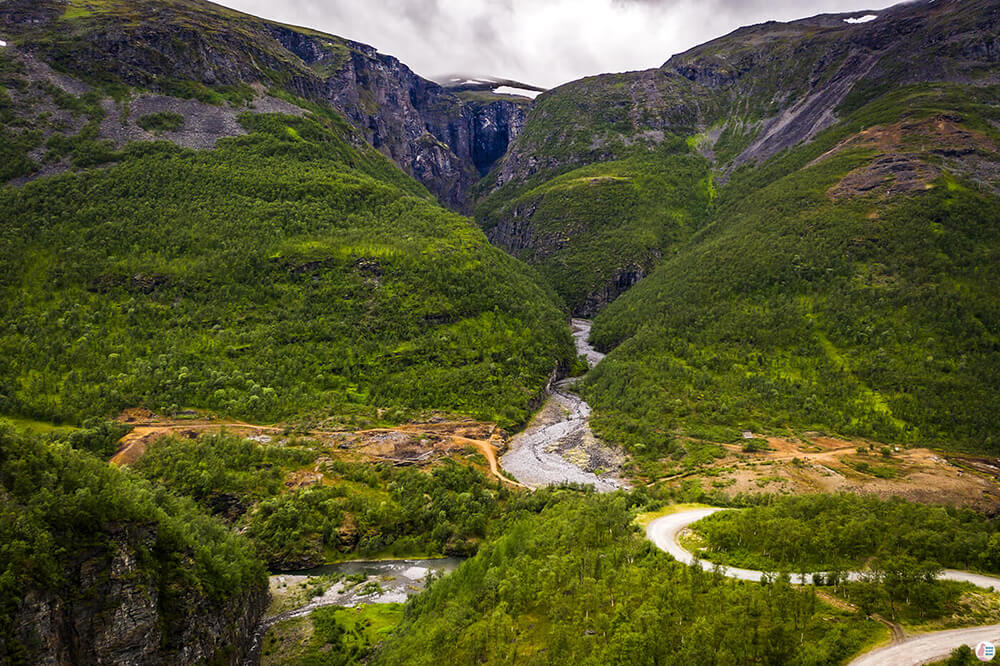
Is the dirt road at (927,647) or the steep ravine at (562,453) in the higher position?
the dirt road at (927,647)

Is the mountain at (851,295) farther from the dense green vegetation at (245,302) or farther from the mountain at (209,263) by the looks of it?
the dense green vegetation at (245,302)

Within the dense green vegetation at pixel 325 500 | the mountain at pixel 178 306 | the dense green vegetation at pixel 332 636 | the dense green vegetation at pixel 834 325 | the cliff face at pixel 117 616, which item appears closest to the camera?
the cliff face at pixel 117 616

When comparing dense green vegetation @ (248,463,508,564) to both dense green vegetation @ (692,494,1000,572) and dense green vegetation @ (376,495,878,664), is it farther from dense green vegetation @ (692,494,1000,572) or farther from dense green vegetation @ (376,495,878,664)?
dense green vegetation @ (692,494,1000,572)

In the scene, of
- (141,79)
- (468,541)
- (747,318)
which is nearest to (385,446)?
(468,541)

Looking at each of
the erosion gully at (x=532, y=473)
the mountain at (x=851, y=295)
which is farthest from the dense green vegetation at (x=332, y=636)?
the mountain at (x=851, y=295)

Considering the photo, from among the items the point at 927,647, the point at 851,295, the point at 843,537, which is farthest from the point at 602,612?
the point at 851,295

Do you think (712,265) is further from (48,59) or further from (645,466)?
(48,59)
